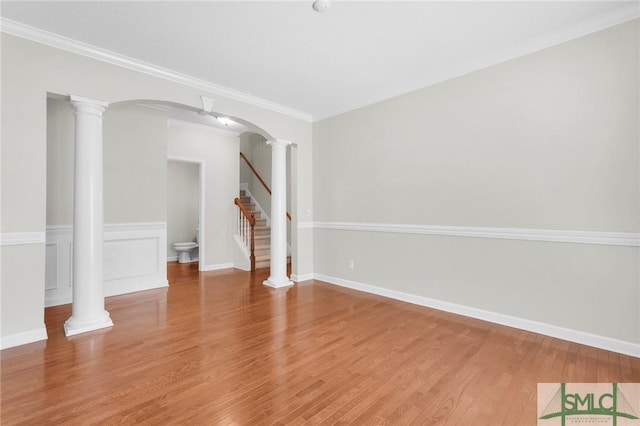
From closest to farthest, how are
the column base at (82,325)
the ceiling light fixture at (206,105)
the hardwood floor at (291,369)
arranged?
the hardwood floor at (291,369) < the column base at (82,325) < the ceiling light fixture at (206,105)

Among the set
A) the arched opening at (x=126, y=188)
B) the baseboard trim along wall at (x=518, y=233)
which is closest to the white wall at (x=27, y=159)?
the arched opening at (x=126, y=188)

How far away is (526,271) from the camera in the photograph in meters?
2.97

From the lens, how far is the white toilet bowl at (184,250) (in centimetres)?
676

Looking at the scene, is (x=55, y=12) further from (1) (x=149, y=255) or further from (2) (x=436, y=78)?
(2) (x=436, y=78)

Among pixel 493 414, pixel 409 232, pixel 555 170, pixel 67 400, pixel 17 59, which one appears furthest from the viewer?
pixel 409 232

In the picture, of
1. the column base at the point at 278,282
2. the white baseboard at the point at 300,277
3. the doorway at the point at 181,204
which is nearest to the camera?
the column base at the point at 278,282

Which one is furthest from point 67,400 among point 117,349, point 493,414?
point 493,414

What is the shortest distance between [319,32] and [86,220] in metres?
2.90

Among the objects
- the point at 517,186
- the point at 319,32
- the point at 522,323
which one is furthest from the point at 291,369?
the point at 319,32

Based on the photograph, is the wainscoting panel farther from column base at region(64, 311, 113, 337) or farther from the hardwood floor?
column base at region(64, 311, 113, 337)

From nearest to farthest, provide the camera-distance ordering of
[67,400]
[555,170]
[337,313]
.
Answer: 1. [67,400]
2. [555,170]
3. [337,313]

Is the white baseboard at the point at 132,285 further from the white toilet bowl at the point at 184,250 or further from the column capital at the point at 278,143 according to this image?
the column capital at the point at 278,143

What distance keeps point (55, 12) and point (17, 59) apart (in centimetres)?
59

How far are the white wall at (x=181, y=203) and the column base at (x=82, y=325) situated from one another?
14.3 ft
